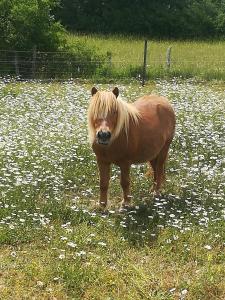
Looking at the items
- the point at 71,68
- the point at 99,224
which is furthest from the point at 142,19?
the point at 99,224

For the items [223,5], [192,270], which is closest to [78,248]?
[192,270]

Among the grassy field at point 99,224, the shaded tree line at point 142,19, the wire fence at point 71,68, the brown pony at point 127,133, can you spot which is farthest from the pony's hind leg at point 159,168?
the shaded tree line at point 142,19

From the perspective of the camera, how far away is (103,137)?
606cm

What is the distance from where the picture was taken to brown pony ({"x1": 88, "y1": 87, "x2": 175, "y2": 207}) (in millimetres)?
6160

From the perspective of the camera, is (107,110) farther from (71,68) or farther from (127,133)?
(71,68)

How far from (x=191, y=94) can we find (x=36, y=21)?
8.26 m

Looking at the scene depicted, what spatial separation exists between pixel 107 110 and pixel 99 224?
147cm

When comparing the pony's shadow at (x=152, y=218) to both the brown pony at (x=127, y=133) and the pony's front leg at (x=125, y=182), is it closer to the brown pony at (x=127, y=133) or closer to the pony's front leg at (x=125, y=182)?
the pony's front leg at (x=125, y=182)

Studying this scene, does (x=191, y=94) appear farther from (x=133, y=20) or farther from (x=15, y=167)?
(x=133, y=20)

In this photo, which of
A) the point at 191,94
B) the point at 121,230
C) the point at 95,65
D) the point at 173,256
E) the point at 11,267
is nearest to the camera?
the point at 11,267

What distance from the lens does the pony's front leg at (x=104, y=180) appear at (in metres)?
6.74

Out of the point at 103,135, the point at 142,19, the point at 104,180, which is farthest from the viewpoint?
the point at 142,19

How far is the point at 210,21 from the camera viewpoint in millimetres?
45094

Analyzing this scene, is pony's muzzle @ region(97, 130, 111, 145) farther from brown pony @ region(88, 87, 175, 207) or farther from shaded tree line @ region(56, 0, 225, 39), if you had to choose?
shaded tree line @ region(56, 0, 225, 39)
